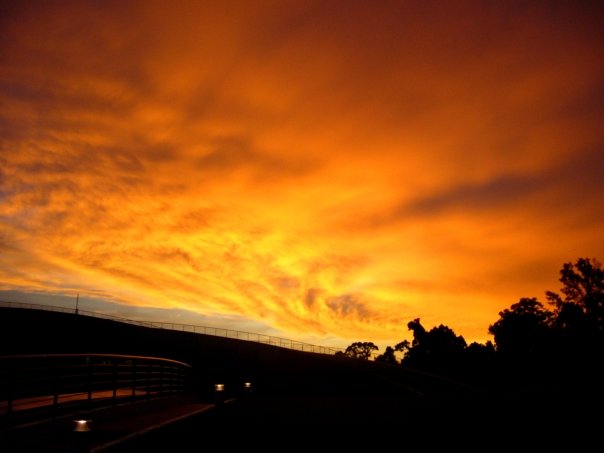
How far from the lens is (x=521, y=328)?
105 meters

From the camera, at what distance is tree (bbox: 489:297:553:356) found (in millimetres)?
101062

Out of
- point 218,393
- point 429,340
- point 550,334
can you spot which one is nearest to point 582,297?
point 550,334

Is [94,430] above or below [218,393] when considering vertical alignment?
below

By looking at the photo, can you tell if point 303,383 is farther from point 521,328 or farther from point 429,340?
point 429,340

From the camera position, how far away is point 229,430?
32.5 feet

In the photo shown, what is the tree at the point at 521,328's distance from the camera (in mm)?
101062

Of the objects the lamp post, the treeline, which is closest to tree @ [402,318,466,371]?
the treeline

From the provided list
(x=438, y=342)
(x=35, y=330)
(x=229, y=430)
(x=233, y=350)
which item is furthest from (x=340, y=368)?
(x=438, y=342)

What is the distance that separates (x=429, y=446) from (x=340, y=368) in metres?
50.1

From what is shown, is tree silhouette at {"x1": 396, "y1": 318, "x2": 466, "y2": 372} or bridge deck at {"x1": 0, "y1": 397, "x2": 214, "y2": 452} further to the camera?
tree silhouette at {"x1": 396, "y1": 318, "x2": 466, "y2": 372}

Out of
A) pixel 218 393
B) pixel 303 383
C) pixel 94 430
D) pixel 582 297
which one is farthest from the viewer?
pixel 582 297

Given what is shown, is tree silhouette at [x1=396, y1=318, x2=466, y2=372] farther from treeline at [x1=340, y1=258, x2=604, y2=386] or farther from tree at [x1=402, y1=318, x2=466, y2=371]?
treeline at [x1=340, y1=258, x2=604, y2=386]

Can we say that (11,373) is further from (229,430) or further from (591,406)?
(591,406)

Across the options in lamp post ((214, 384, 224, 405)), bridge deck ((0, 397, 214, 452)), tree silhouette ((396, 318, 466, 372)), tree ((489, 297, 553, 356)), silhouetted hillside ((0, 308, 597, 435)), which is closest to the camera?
bridge deck ((0, 397, 214, 452))
